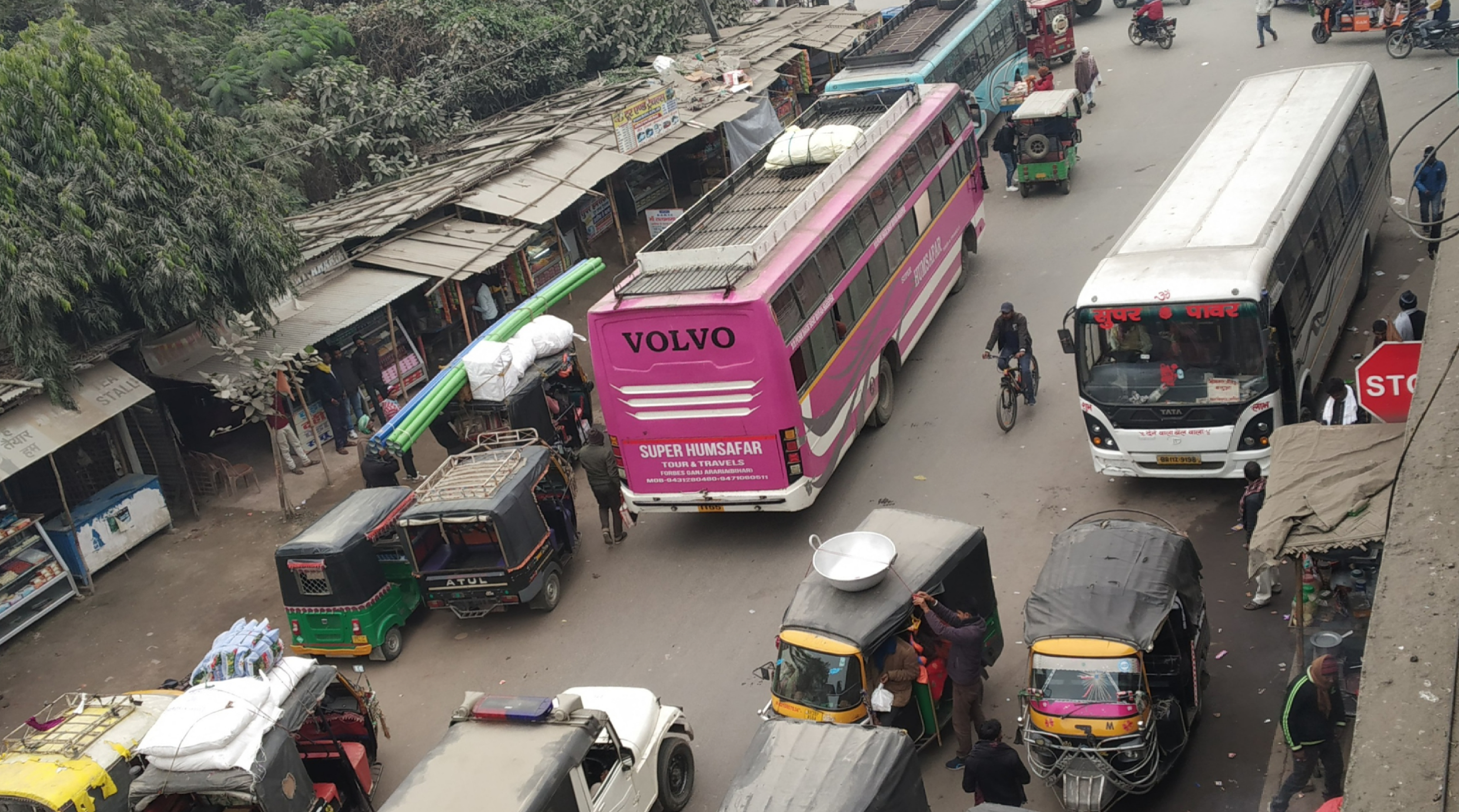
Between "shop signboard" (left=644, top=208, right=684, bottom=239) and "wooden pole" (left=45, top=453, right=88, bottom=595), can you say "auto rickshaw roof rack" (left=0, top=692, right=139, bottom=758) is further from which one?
"shop signboard" (left=644, top=208, right=684, bottom=239)

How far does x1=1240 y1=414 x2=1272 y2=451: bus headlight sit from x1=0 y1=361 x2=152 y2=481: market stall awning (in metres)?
12.7

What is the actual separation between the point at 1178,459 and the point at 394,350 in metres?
11.3

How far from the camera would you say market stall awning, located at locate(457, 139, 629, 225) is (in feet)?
61.5

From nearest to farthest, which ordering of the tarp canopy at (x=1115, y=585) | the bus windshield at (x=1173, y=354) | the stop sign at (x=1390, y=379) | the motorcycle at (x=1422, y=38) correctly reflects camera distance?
1. the tarp canopy at (x=1115, y=585)
2. the stop sign at (x=1390, y=379)
3. the bus windshield at (x=1173, y=354)
4. the motorcycle at (x=1422, y=38)

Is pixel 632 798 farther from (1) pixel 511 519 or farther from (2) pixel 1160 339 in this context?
(2) pixel 1160 339

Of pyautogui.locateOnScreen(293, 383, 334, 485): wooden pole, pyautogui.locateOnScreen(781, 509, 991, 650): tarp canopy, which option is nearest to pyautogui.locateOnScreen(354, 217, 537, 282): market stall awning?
pyautogui.locateOnScreen(293, 383, 334, 485): wooden pole

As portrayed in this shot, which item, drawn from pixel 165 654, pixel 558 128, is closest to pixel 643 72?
pixel 558 128

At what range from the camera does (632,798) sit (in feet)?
29.2

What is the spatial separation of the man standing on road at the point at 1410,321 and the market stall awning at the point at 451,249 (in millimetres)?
11733

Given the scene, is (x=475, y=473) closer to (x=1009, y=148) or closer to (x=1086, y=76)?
(x=1009, y=148)

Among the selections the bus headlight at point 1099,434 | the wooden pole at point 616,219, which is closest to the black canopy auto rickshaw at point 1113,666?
Answer: the bus headlight at point 1099,434

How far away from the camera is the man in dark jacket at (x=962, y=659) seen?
8.95 m

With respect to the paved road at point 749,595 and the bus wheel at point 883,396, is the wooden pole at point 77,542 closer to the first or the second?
the paved road at point 749,595

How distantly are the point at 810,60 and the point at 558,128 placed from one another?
9444 mm
